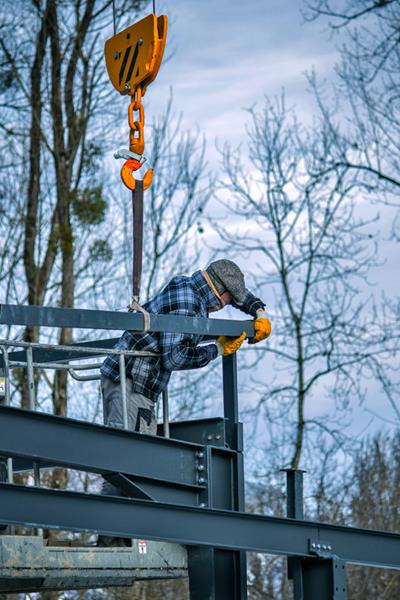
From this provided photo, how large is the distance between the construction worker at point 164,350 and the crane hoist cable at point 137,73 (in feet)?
1.25

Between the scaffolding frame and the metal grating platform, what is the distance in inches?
11.1

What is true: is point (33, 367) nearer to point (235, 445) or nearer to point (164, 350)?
point (164, 350)

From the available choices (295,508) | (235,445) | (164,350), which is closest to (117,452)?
(164,350)

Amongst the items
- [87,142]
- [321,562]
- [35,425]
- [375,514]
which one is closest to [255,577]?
[375,514]

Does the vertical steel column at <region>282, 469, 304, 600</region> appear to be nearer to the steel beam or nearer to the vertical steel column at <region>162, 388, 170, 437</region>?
the vertical steel column at <region>162, 388, 170, 437</region>

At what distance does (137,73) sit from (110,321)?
2.56 m

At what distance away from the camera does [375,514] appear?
21.6 m

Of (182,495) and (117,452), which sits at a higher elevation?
(117,452)

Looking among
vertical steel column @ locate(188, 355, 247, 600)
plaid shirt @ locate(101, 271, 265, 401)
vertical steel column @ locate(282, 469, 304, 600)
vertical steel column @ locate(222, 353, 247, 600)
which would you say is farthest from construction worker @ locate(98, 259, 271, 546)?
vertical steel column @ locate(282, 469, 304, 600)

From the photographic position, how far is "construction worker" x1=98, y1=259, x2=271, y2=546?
812cm

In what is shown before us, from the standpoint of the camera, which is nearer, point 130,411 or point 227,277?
point 130,411

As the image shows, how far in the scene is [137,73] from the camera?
9016 millimetres

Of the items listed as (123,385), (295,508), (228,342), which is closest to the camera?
(123,385)

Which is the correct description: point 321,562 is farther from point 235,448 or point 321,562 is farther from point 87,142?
point 87,142
